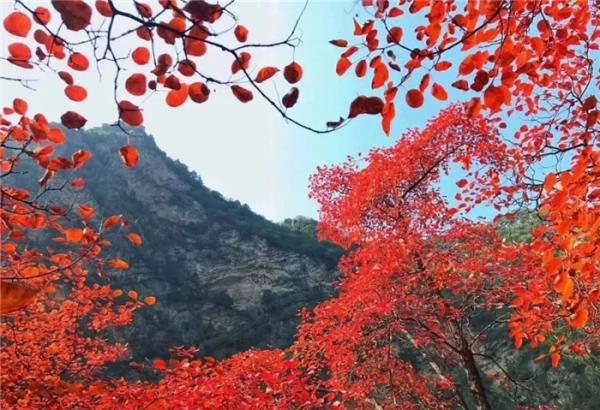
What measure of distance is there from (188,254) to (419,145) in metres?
36.0

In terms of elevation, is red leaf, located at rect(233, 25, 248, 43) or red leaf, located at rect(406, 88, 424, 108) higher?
red leaf, located at rect(233, 25, 248, 43)

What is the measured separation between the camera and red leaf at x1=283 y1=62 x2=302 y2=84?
1.74 metres

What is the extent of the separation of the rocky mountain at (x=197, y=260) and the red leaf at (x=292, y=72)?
3401 centimetres

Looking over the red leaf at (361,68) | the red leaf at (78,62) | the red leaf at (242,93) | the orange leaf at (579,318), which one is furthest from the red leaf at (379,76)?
the orange leaf at (579,318)

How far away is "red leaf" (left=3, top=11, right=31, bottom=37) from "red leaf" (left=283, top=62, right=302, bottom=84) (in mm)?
1101

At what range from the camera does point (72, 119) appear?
188 cm

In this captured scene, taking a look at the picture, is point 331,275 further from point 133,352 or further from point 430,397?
point 430,397

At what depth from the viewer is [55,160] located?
263 cm

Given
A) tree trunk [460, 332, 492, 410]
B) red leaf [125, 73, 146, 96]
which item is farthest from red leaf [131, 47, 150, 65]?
tree trunk [460, 332, 492, 410]

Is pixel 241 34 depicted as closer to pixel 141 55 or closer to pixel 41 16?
pixel 141 55

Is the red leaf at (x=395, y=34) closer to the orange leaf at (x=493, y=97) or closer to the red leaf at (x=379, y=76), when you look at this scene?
the red leaf at (x=379, y=76)

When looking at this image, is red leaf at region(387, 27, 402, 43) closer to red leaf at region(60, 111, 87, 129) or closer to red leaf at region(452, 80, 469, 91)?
red leaf at region(452, 80, 469, 91)

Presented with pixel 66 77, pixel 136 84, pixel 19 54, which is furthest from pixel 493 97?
pixel 19 54

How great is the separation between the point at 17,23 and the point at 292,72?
45.5 inches
